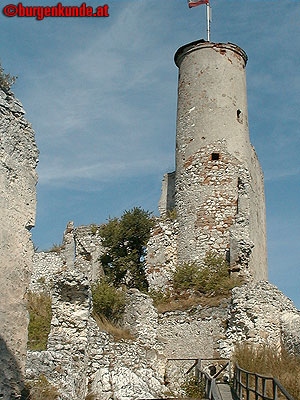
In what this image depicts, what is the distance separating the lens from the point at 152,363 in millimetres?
15039

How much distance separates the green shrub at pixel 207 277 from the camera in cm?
1747

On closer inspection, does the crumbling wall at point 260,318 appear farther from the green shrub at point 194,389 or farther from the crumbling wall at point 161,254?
the crumbling wall at point 161,254

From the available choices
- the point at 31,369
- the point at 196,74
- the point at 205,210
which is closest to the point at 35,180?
the point at 31,369

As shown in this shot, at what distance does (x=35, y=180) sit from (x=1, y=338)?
2048 mm

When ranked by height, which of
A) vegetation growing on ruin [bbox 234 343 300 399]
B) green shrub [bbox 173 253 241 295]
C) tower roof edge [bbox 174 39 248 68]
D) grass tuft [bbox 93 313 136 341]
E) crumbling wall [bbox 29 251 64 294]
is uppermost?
tower roof edge [bbox 174 39 248 68]

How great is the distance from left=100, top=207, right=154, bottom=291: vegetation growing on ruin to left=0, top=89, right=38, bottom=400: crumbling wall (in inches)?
516

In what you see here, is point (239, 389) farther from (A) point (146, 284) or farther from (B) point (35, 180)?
(A) point (146, 284)

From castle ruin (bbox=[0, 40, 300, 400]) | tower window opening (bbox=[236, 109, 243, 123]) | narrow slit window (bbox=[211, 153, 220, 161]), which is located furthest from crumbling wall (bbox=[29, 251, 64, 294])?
tower window opening (bbox=[236, 109, 243, 123])

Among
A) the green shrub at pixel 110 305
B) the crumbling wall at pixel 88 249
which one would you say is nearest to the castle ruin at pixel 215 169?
the crumbling wall at pixel 88 249

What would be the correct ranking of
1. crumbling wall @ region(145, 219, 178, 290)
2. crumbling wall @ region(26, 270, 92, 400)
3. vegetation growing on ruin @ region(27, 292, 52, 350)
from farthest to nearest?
crumbling wall @ region(145, 219, 178, 290), vegetation growing on ruin @ region(27, 292, 52, 350), crumbling wall @ region(26, 270, 92, 400)

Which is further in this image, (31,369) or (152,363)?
(152,363)

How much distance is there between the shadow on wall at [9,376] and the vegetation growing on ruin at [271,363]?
22.3 ft

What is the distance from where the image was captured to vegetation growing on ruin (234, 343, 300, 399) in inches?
470

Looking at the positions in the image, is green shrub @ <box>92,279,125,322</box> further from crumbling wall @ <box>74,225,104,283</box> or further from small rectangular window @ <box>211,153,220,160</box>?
small rectangular window @ <box>211,153,220,160</box>
